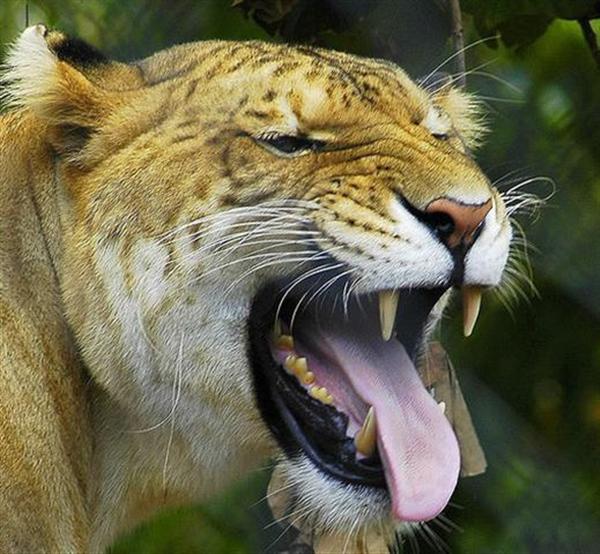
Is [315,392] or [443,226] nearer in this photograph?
[443,226]

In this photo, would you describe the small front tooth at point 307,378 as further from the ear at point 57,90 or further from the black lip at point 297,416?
the ear at point 57,90

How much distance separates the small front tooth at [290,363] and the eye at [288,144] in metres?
0.25

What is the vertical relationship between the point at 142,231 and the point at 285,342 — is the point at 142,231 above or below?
above

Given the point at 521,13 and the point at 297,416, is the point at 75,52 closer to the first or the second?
the point at 297,416

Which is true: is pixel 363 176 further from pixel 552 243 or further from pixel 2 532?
pixel 552 243

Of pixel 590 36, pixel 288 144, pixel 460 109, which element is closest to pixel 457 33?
pixel 460 109

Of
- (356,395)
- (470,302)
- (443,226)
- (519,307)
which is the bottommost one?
(519,307)

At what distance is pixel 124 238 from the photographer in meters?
1.72

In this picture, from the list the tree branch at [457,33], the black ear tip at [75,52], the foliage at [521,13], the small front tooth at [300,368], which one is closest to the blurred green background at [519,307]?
the foliage at [521,13]

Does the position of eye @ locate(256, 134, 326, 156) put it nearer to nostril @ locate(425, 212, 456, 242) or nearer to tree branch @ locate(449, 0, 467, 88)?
nostril @ locate(425, 212, 456, 242)

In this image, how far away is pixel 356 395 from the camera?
69.2 inches

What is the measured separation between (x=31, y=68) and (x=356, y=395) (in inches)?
22.1

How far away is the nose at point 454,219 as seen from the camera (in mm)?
A: 1616

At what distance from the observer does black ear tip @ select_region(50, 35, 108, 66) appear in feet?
5.93
